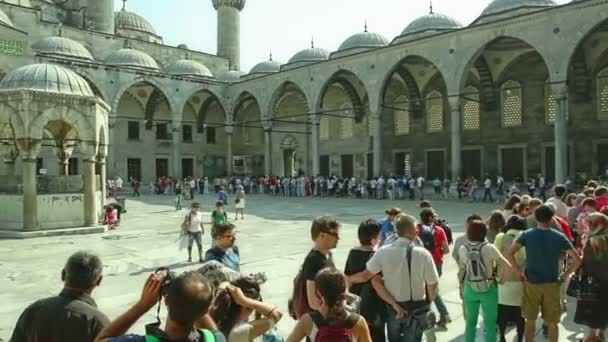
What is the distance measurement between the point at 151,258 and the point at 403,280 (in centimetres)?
623

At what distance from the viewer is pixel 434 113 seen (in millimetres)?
24984

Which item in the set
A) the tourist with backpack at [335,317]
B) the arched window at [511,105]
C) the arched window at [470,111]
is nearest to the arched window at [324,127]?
the arched window at [470,111]

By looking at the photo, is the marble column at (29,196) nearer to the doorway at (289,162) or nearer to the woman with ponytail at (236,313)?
the woman with ponytail at (236,313)

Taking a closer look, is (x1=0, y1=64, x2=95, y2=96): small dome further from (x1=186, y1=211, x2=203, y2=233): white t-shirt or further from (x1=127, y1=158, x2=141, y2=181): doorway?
(x1=127, y1=158, x2=141, y2=181): doorway

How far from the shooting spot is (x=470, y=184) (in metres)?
19.1

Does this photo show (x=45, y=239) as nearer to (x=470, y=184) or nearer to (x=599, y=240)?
(x=599, y=240)

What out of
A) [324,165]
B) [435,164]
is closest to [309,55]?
[324,165]

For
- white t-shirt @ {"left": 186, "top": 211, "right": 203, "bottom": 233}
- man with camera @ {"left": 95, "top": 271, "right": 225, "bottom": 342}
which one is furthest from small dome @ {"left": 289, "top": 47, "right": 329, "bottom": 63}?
man with camera @ {"left": 95, "top": 271, "right": 225, "bottom": 342}

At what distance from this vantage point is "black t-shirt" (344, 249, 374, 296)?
331 centimetres

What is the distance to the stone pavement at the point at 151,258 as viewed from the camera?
5.31 meters

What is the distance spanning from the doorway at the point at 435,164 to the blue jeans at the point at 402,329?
73.0ft

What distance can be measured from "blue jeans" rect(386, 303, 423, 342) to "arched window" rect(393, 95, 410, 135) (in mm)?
23539

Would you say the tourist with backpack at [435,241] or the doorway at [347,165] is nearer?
the tourist with backpack at [435,241]

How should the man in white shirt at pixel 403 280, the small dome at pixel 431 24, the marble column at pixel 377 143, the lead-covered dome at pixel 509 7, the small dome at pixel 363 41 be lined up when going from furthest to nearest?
the small dome at pixel 363 41 < the small dome at pixel 431 24 < the marble column at pixel 377 143 < the lead-covered dome at pixel 509 7 < the man in white shirt at pixel 403 280
